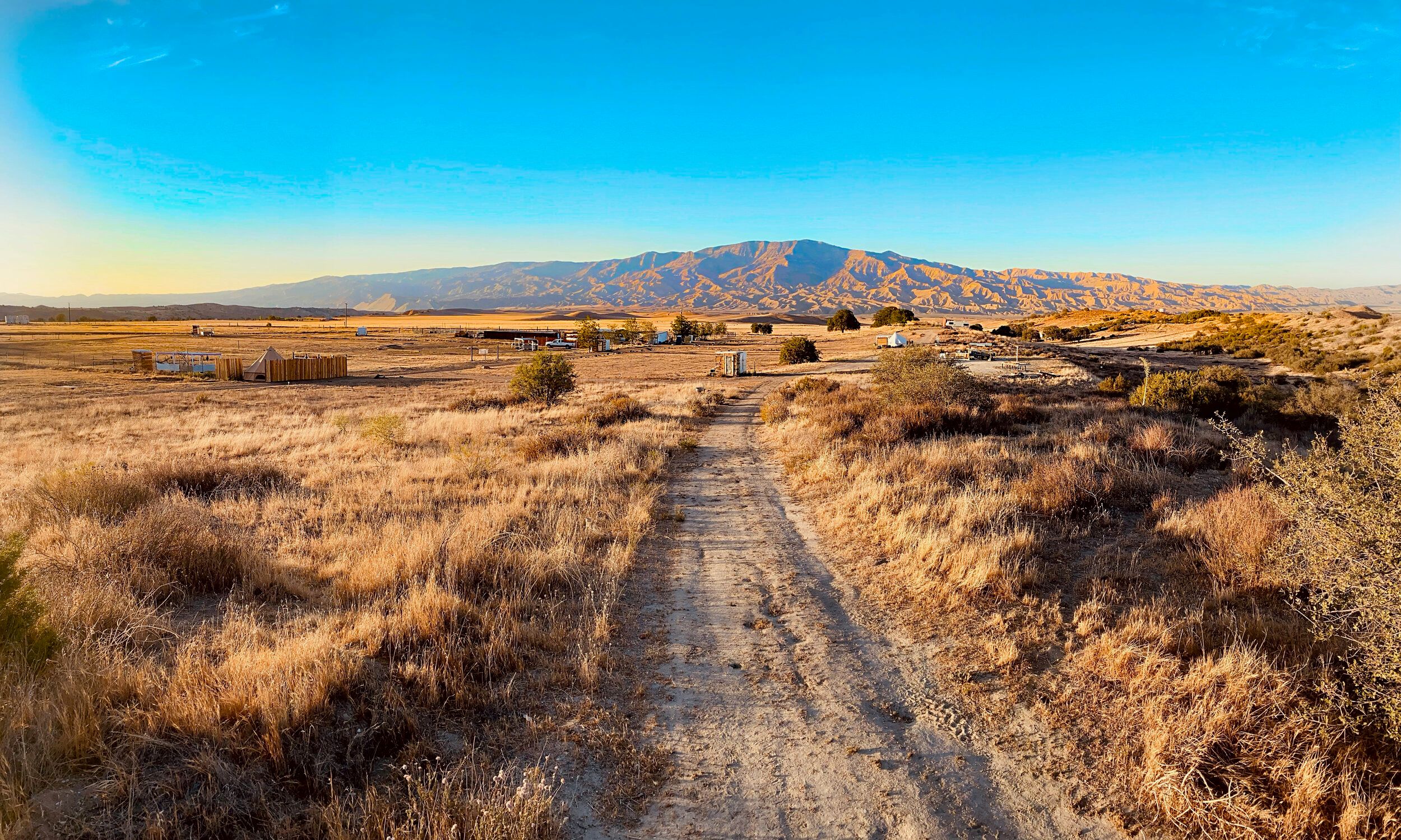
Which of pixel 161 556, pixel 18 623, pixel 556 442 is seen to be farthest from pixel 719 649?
pixel 556 442

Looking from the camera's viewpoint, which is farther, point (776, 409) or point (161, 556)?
point (776, 409)

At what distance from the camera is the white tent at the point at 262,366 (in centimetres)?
4309

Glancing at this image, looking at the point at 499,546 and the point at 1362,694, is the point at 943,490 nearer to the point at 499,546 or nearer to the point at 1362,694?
the point at 1362,694

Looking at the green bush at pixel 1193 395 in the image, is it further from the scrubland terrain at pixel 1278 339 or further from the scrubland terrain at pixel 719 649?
the scrubland terrain at pixel 719 649

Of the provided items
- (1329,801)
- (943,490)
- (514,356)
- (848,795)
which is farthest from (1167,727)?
(514,356)

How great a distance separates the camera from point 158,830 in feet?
9.71

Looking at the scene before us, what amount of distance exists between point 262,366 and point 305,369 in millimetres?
2612

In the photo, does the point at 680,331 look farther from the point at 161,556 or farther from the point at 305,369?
the point at 161,556

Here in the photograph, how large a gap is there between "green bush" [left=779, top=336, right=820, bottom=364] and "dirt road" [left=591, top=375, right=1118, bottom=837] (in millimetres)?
42853

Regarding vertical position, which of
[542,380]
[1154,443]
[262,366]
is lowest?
[1154,443]

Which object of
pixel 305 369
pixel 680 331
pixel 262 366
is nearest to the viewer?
pixel 262 366

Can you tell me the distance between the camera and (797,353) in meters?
49.1

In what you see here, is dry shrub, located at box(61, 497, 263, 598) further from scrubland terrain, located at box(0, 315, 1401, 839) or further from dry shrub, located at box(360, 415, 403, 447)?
dry shrub, located at box(360, 415, 403, 447)

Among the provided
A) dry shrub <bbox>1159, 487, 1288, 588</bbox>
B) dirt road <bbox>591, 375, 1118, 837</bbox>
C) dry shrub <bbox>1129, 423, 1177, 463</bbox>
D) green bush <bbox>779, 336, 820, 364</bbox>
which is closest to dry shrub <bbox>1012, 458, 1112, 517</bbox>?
dry shrub <bbox>1159, 487, 1288, 588</bbox>
